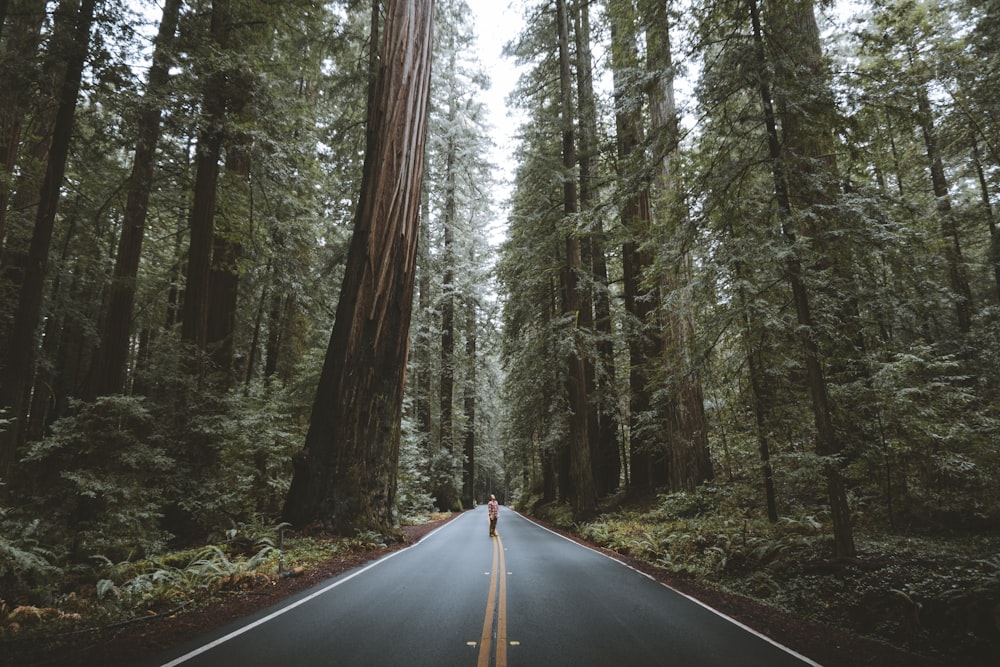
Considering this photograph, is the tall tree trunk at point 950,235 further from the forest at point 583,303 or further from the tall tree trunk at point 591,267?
the tall tree trunk at point 591,267

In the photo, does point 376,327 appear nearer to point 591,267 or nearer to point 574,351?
point 574,351

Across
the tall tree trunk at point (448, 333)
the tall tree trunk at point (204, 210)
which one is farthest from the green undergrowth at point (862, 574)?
the tall tree trunk at point (448, 333)

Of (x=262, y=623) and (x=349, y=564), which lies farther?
(x=349, y=564)

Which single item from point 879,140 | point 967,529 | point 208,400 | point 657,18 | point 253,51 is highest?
point 253,51

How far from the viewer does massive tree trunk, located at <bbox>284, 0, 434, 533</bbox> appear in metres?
10.5

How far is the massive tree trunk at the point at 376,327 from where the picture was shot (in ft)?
34.6

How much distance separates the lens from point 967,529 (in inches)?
299

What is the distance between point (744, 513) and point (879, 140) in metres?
8.05

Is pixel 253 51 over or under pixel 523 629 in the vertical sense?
over

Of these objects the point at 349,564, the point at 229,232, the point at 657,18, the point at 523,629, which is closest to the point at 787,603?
the point at 523,629

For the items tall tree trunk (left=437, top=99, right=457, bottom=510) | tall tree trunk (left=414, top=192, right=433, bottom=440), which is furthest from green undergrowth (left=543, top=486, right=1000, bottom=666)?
tall tree trunk (left=437, top=99, right=457, bottom=510)

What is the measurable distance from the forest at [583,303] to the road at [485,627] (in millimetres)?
1589

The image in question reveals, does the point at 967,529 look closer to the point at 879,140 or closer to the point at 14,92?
the point at 879,140

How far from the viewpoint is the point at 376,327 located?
446 inches
